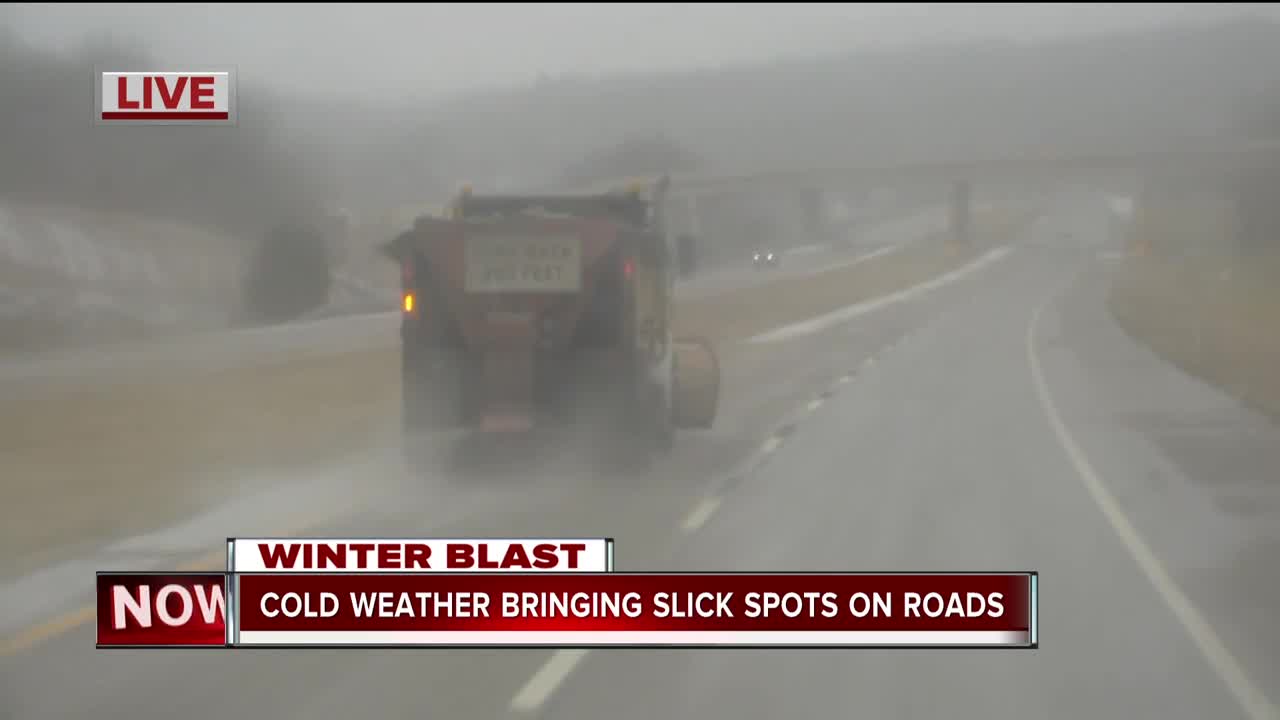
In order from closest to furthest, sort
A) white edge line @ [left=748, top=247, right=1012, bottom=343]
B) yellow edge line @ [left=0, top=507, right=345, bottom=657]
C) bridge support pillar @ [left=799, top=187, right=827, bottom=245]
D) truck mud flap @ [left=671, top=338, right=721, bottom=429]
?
yellow edge line @ [left=0, top=507, right=345, bottom=657] < truck mud flap @ [left=671, top=338, right=721, bottom=429] < bridge support pillar @ [left=799, top=187, right=827, bottom=245] < white edge line @ [left=748, top=247, right=1012, bottom=343]

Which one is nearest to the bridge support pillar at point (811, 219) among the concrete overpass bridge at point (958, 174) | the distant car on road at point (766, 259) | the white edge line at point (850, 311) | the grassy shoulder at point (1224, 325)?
the white edge line at point (850, 311)

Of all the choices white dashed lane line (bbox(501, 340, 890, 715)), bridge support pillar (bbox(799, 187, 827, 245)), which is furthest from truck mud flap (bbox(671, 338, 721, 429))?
bridge support pillar (bbox(799, 187, 827, 245))

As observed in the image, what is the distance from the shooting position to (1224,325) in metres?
33.0

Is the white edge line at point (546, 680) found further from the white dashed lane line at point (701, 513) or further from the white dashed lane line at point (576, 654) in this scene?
the white dashed lane line at point (701, 513)

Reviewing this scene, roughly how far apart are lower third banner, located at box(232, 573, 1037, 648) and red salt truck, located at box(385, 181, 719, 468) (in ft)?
26.6

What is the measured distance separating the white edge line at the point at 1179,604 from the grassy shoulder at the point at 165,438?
7.22 metres

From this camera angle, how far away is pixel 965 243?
114312 millimetres

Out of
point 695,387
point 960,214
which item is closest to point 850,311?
point 695,387

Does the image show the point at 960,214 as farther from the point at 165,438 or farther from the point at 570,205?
the point at 165,438

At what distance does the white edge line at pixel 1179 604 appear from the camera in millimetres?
6184

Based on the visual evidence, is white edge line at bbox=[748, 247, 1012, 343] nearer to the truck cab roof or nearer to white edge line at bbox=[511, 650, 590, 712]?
the truck cab roof

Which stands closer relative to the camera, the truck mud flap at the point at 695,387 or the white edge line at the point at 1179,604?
the white edge line at the point at 1179,604

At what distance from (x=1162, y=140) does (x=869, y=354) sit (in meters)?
66.9

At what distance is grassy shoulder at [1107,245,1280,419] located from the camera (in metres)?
20.3
